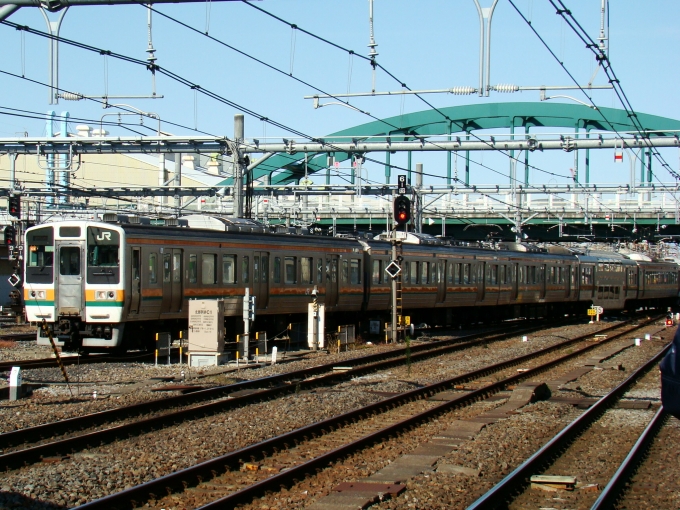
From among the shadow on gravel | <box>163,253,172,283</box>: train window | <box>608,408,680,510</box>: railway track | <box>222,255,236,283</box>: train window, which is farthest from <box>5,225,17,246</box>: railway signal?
the shadow on gravel

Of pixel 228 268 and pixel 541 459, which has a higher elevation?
pixel 228 268

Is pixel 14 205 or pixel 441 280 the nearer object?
pixel 441 280

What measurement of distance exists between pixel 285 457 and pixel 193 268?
10.5 m

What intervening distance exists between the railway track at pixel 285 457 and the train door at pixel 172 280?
6.71 meters

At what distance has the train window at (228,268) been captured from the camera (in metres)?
20.7

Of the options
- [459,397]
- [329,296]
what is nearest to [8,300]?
[329,296]

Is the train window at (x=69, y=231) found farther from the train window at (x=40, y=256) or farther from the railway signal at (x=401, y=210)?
the railway signal at (x=401, y=210)

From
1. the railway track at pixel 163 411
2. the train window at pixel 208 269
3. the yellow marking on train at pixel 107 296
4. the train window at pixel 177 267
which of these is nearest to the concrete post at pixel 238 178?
the train window at pixel 208 269

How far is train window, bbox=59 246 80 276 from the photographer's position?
733 inches

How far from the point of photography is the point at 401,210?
2294 centimetres

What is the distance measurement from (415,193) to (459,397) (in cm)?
2257

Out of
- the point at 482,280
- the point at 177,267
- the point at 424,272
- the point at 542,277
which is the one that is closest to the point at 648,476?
the point at 177,267

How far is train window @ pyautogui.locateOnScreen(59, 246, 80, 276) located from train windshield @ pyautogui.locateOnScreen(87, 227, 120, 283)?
380mm

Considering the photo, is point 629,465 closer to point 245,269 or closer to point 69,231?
point 69,231
